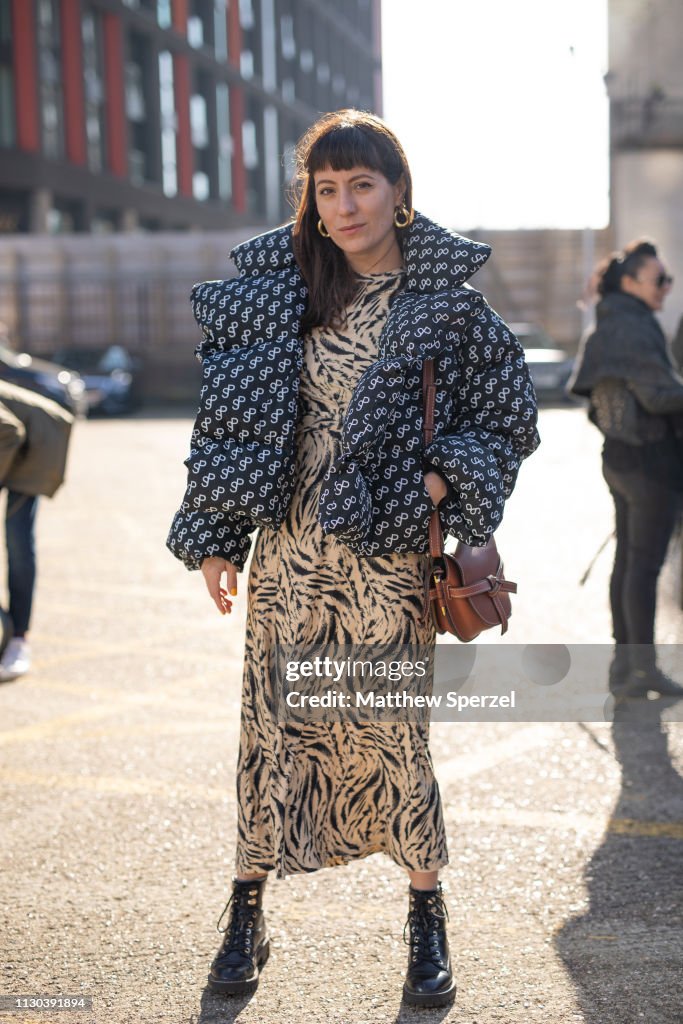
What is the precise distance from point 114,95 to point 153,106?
2639 mm

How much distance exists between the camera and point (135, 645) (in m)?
6.88

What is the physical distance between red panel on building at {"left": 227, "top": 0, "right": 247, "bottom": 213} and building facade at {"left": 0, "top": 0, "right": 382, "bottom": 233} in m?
0.06

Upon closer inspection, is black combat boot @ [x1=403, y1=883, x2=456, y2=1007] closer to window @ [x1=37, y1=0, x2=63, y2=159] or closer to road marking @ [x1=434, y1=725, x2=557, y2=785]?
road marking @ [x1=434, y1=725, x2=557, y2=785]

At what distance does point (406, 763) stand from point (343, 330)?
1008 millimetres

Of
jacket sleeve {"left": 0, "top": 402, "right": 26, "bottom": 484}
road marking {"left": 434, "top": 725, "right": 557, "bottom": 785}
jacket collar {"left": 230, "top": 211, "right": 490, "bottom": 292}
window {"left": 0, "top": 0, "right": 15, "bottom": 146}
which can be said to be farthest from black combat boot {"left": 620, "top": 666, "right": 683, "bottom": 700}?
window {"left": 0, "top": 0, "right": 15, "bottom": 146}

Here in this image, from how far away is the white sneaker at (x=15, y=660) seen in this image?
6.15 metres

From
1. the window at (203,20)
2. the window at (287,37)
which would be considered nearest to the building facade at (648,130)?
the window at (203,20)

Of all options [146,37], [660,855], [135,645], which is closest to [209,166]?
[146,37]

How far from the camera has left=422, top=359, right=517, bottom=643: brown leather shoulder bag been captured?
299 centimetres

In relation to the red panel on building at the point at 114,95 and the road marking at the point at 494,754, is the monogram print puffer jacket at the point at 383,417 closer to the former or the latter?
the road marking at the point at 494,754

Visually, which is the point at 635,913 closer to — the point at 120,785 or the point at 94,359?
the point at 120,785

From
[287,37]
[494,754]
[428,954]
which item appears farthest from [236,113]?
[428,954]

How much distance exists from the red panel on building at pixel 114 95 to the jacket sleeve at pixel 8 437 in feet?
133

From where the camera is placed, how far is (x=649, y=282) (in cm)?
549
